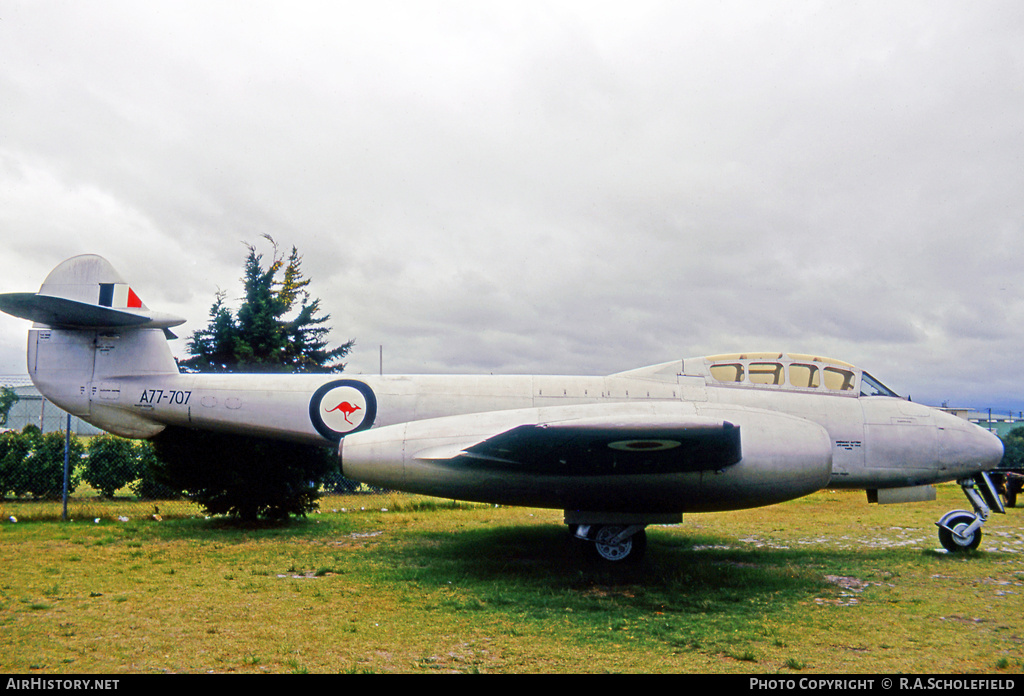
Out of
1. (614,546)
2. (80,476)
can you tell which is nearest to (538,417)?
(614,546)

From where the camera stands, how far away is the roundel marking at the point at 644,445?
220 inches

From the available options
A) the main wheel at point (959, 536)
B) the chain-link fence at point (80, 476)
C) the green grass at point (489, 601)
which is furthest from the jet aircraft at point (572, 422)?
the chain-link fence at point (80, 476)

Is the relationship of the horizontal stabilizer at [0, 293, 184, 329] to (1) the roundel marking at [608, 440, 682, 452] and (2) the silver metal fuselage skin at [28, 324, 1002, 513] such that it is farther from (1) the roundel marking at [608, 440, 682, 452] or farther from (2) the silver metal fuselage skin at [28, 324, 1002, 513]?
(1) the roundel marking at [608, 440, 682, 452]

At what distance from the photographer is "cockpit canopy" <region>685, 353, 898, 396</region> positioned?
24.3 ft

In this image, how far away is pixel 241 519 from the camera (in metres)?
9.62

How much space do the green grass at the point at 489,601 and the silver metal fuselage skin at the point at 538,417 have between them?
1.05 meters

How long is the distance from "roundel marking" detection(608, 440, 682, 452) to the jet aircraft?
30mm

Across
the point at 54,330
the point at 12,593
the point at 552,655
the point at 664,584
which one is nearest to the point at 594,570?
the point at 664,584

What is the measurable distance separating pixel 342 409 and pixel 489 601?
11.2 feet

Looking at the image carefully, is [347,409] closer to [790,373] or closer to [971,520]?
[790,373]

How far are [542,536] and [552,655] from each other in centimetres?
485

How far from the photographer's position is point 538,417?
650 centimetres

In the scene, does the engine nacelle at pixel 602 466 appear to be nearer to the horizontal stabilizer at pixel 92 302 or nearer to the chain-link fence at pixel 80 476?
the horizontal stabilizer at pixel 92 302
